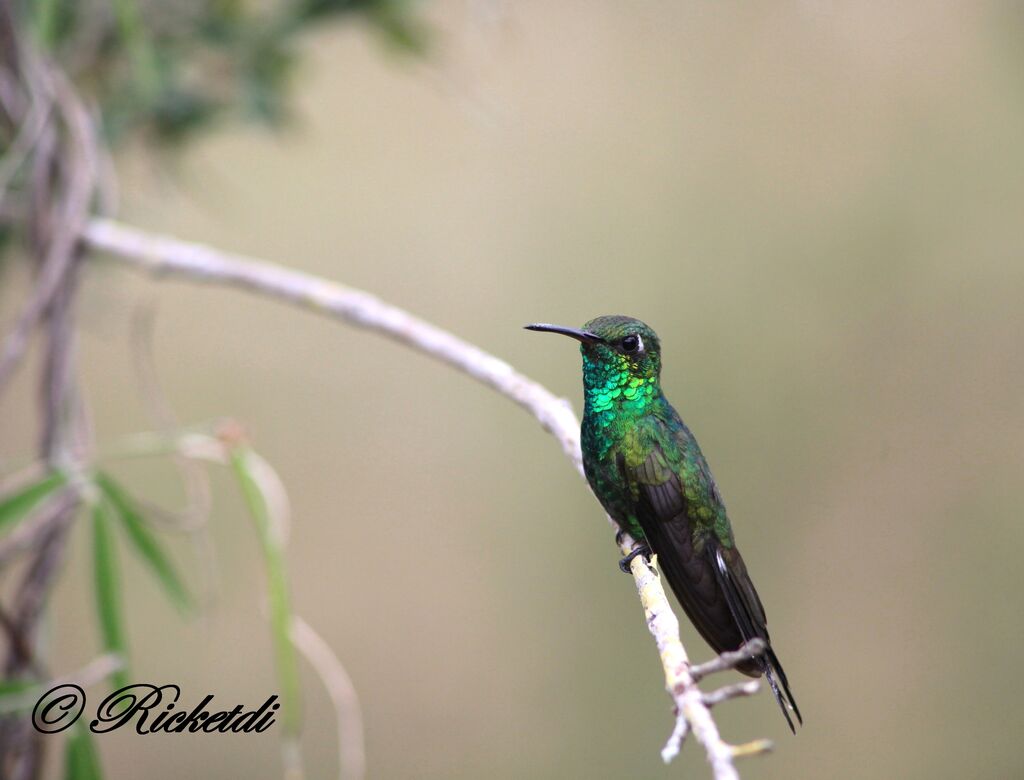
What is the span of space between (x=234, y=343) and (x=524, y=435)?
955mm

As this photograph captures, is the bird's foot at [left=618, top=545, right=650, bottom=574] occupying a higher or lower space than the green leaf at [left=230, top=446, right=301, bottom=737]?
lower

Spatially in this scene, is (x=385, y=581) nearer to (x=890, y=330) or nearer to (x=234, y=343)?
(x=234, y=343)

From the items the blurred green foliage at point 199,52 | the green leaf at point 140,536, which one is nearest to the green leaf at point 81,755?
the green leaf at point 140,536

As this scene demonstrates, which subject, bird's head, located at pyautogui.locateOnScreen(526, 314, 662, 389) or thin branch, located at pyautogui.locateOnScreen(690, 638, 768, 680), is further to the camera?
bird's head, located at pyautogui.locateOnScreen(526, 314, 662, 389)

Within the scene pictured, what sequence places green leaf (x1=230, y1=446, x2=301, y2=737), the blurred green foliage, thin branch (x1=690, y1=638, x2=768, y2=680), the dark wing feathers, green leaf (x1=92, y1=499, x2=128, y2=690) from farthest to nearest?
the blurred green foliage → green leaf (x1=92, y1=499, x2=128, y2=690) → green leaf (x1=230, y1=446, x2=301, y2=737) → the dark wing feathers → thin branch (x1=690, y1=638, x2=768, y2=680)

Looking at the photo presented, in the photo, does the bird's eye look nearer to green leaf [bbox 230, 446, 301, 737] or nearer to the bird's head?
the bird's head

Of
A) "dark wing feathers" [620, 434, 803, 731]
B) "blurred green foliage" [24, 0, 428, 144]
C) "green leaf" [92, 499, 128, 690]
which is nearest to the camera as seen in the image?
"dark wing feathers" [620, 434, 803, 731]

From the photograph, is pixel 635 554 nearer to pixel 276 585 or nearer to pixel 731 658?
pixel 276 585

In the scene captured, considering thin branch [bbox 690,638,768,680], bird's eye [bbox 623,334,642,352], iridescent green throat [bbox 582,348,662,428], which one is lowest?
thin branch [bbox 690,638,768,680]

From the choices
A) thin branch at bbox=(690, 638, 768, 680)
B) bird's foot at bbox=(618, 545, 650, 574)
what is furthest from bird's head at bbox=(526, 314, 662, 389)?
thin branch at bbox=(690, 638, 768, 680)

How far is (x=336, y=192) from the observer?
3188 mm

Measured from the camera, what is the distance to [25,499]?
3.99 ft

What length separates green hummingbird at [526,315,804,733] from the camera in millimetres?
1055

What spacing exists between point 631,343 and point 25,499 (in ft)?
2.53
